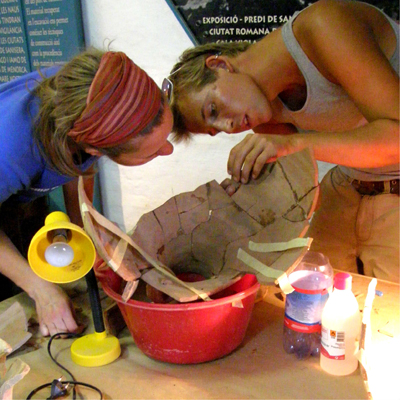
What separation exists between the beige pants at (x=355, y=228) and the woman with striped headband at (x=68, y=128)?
1.70 ft

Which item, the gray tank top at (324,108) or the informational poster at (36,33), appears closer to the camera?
the gray tank top at (324,108)

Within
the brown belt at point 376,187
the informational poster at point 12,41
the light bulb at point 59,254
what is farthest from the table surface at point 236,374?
the informational poster at point 12,41

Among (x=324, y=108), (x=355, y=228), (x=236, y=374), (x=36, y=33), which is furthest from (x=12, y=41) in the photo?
(x=236, y=374)

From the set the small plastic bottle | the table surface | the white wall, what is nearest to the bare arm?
the small plastic bottle

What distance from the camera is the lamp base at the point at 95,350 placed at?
774 mm

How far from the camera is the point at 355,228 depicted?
1.14 m

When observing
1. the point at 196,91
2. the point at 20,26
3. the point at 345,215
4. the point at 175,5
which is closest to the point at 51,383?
the point at 196,91

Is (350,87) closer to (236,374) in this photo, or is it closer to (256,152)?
(256,152)

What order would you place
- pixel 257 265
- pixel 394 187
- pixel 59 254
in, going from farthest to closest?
pixel 394 187
pixel 257 265
pixel 59 254

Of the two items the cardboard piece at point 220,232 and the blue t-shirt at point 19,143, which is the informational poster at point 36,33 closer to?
the blue t-shirt at point 19,143

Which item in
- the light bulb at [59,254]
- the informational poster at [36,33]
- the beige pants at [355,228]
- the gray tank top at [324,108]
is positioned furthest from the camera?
the informational poster at [36,33]

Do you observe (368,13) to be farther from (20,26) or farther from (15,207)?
(20,26)

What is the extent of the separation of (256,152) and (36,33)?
4.70ft

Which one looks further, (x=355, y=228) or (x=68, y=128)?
(x=355, y=228)
